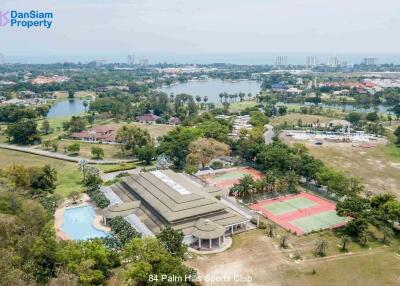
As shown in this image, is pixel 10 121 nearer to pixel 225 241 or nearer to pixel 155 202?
pixel 155 202

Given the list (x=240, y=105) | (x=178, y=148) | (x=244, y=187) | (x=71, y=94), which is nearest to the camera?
(x=244, y=187)

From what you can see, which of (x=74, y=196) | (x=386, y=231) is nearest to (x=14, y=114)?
(x=74, y=196)

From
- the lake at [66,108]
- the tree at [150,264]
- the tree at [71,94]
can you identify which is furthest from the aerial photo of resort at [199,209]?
the tree at [71,94]

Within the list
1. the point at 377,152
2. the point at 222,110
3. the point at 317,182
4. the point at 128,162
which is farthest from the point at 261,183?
the point at 222,110

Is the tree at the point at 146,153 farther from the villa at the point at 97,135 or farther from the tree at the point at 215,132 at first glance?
the villa at the point at 97,135

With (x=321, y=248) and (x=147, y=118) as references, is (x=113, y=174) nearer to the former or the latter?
(x=321, y=248)
